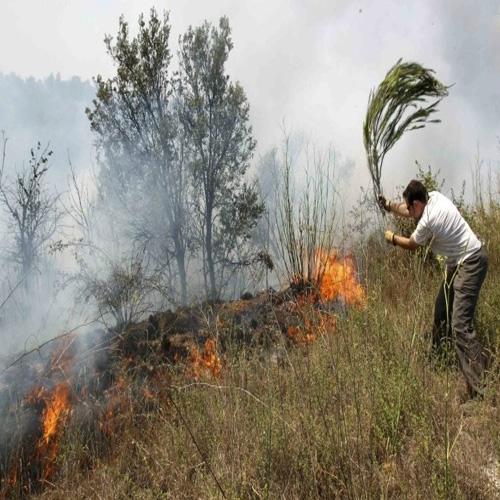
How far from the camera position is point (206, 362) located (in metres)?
5.16

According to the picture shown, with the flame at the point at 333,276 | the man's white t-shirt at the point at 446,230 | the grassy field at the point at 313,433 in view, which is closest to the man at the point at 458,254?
the man's white t-shirt at the point at 446,230

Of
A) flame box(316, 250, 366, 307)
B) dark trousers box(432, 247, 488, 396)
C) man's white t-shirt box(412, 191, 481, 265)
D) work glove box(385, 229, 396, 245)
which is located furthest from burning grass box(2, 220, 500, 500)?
flame box(316, 250, 366, 307)

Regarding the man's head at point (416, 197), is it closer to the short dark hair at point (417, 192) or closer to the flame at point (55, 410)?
the short dark hair at point (417, 192)

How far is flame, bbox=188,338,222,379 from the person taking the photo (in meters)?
4.52

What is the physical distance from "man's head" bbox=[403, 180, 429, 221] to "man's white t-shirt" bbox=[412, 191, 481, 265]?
8 centimetres

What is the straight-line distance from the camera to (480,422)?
312 cm

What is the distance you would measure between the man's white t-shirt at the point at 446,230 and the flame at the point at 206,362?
1.95 metres

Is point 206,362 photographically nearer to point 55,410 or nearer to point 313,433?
point 55,410

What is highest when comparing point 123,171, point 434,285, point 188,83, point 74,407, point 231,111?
point 188,83

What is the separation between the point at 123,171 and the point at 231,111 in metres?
3.79

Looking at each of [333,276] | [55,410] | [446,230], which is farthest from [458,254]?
[55,410]

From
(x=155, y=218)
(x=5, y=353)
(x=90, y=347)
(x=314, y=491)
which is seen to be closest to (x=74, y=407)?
(x=90, y=347)

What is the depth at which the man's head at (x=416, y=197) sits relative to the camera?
423cm

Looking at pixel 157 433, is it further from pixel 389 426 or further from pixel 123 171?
pixel 123 171
